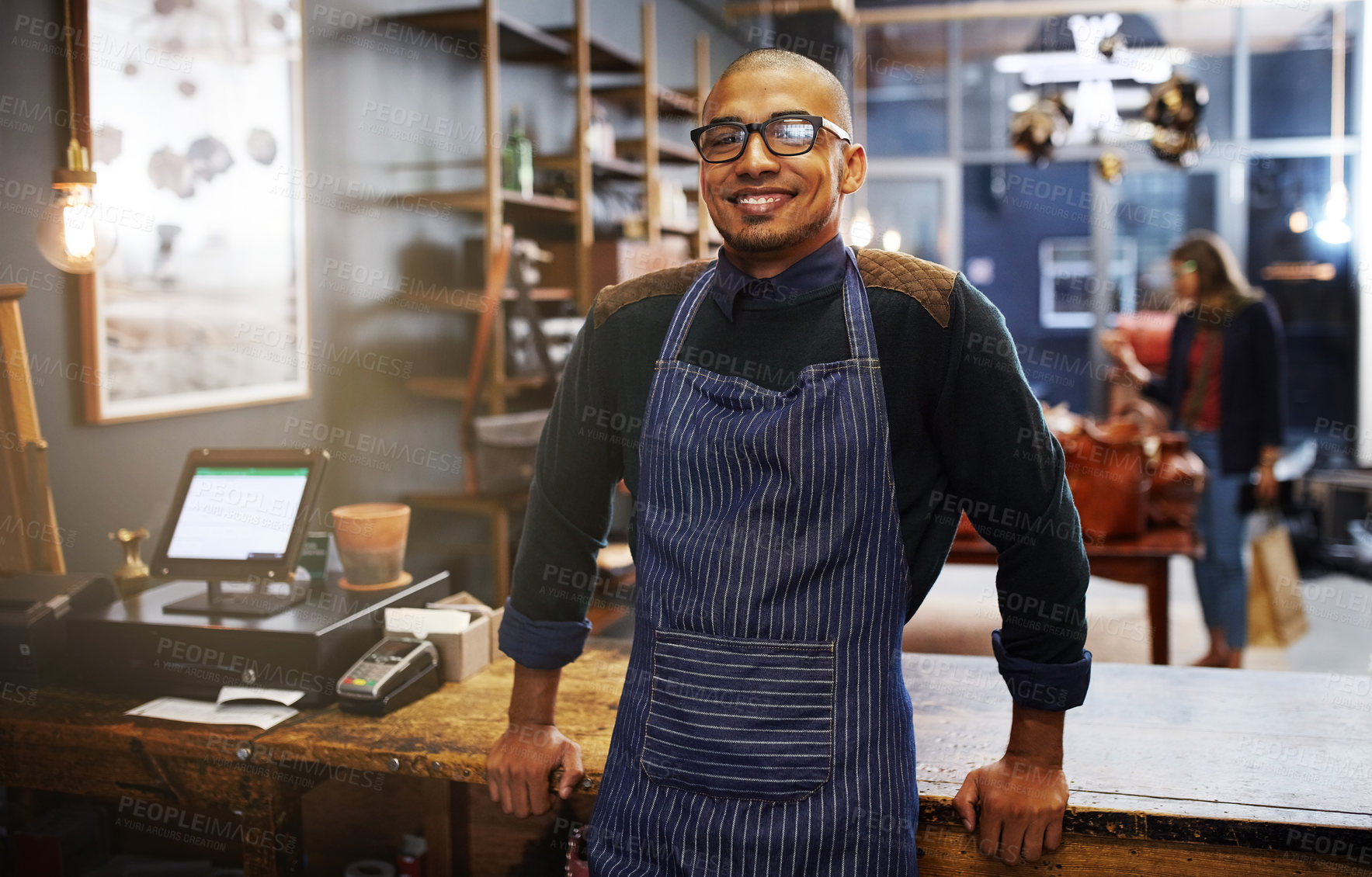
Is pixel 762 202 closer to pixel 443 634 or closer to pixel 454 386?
pixel 443 634

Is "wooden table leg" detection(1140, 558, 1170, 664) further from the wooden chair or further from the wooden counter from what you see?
the wooden chair

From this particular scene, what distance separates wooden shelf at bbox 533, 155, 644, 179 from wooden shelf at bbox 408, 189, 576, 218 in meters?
0.13

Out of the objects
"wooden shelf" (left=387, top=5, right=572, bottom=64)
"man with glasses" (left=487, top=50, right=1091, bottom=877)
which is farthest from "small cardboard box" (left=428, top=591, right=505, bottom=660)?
"wooden shelf" (left=387, top=5, right=572, bottom=64)

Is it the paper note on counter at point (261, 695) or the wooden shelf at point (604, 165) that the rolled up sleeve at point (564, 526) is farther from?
the wooden shelf at point (604, 165)

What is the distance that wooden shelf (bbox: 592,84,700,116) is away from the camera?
528 cm

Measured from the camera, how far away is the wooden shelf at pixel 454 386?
12.2 ft

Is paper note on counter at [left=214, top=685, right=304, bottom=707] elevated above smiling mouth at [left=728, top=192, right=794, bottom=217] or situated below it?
below

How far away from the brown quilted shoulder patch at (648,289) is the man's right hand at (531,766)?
58cm

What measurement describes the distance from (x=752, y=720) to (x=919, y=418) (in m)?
0.41

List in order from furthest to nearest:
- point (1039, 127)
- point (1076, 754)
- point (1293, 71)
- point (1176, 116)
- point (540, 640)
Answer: point (1293, 71), point (1039, 127), point (1176, 116), point (1076, 754), point (540, 640)

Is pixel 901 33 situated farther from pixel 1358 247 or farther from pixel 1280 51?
pixel 1358 247

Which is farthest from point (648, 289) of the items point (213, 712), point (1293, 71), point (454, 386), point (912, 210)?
point (1293, 71)

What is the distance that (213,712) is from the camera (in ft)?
5.82

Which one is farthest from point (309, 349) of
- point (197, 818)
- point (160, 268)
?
point (197, 818)
